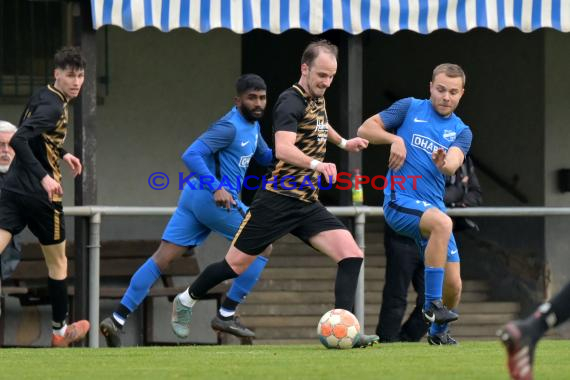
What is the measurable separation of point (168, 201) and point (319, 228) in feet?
17.1

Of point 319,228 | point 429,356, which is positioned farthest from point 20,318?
point 429,356

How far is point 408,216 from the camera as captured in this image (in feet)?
30.8

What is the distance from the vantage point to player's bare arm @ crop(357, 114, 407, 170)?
9.26 m

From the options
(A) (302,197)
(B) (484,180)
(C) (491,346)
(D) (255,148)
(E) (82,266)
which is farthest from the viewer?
(B) (484,180)

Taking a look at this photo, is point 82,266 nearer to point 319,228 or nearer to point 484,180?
point 319,228

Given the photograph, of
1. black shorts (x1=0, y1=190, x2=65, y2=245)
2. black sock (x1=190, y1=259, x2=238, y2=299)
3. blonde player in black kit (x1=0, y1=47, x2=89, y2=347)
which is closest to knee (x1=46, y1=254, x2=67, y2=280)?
blonde player in black kit (x1=0, y1=47, x2=89, y2=347)

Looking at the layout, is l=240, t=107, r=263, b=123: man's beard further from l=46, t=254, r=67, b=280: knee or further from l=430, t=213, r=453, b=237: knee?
l=430, t=213, r=453, b=237: knee

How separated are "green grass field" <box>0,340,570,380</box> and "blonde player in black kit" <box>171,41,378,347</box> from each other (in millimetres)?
584

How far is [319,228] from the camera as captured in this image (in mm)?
9180

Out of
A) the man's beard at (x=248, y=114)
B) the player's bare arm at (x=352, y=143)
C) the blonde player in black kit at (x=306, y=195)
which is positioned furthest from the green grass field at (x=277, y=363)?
the man's beard at (x=248, y=114)

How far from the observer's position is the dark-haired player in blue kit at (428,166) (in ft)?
30.6

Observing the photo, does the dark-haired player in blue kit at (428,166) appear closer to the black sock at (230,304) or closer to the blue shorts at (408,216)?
the blue shorts at (408,216)

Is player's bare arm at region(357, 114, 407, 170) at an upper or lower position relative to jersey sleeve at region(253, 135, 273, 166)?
upper

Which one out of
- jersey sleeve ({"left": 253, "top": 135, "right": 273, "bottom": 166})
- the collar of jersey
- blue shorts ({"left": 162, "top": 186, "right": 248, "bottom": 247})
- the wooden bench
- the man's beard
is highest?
the collar of jersey
